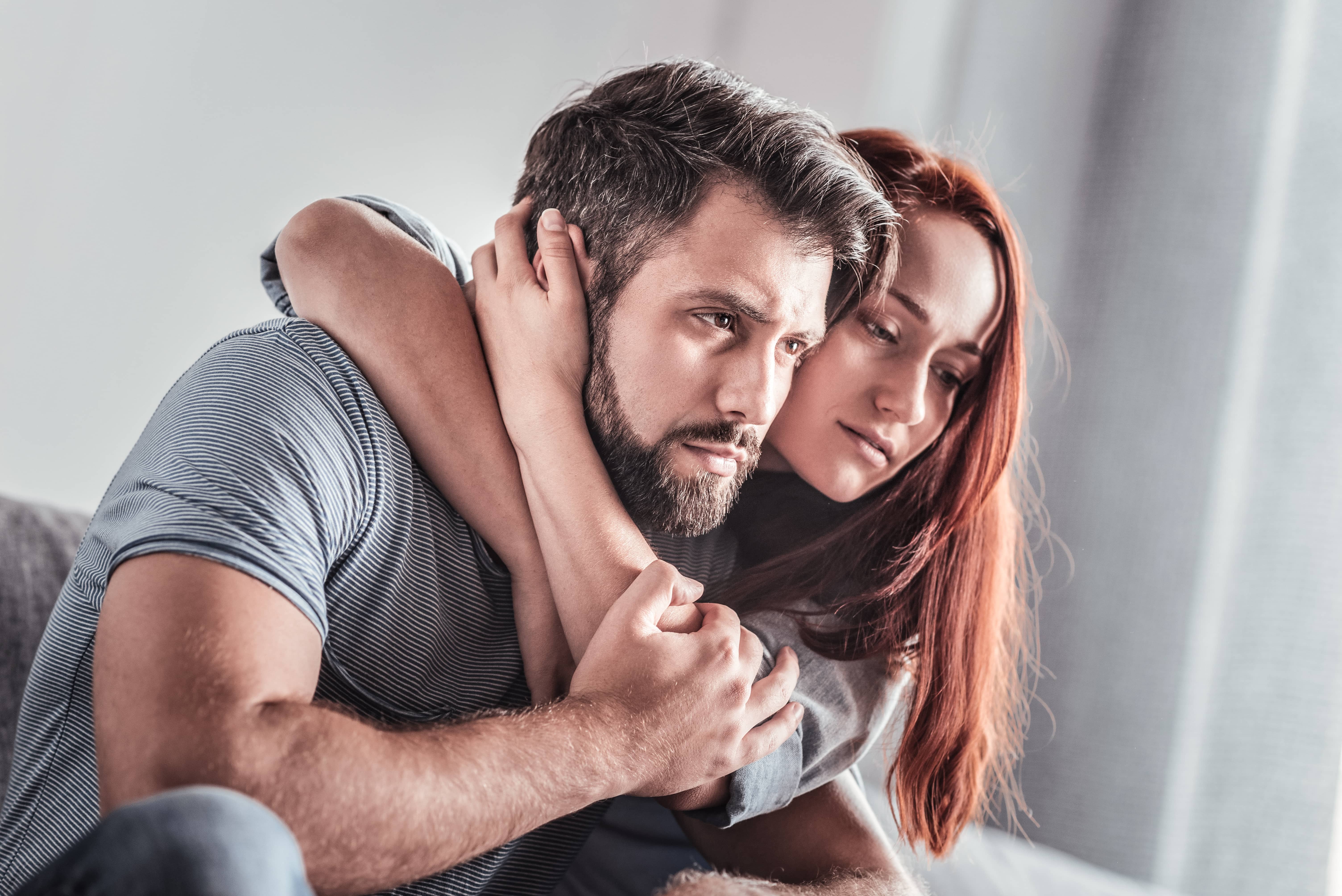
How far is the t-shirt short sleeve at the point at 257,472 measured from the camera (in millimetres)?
655

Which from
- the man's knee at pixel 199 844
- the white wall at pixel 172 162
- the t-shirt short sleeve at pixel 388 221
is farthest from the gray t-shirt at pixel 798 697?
the white wall at pixel 172 162

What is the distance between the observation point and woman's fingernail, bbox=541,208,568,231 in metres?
1.00

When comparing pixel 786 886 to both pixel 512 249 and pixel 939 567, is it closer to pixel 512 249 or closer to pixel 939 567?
pixel 939 567

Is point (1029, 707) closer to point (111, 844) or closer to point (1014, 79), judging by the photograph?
point (1014, 79)

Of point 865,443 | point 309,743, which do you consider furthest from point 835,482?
point 309,743

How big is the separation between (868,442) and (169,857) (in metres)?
0.84

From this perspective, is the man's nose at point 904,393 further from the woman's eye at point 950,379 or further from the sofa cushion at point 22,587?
the sofa cushion at point 22,587

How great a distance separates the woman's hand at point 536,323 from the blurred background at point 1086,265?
32.5 inches

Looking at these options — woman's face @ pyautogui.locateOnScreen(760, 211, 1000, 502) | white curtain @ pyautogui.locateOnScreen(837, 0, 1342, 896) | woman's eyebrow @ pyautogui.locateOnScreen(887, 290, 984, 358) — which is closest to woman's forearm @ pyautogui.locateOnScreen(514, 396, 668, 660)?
woman's face @ pyautogui.locateOnScreen(760, 211, 1000, 502)

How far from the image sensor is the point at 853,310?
1112 mm

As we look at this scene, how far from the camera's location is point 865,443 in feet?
3.68

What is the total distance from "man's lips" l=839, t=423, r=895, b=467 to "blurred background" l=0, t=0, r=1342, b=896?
0.83m

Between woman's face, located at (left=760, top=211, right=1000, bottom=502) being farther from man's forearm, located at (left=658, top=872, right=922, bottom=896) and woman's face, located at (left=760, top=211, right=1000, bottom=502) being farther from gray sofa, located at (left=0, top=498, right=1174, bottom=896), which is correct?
gray sofa, located at (left=0, top=498, right=1174, bottom=896)

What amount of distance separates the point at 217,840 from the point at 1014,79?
6.44 ft
